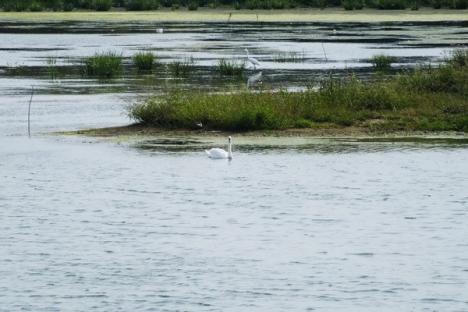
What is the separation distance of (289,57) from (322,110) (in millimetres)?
22686

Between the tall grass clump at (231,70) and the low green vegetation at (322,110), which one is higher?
the low green vegetation at (322,110)

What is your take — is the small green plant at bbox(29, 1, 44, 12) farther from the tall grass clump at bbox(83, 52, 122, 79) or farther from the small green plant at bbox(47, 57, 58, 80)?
the tall grass clump at bbox(83, 52, 122, 79)

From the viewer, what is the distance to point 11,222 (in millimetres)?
19109

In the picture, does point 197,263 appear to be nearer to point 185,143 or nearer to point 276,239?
point 276,239

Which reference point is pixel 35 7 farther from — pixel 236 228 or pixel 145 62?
pixel 236 228

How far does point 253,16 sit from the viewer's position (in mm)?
88375

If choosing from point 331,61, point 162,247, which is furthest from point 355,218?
point 331,61

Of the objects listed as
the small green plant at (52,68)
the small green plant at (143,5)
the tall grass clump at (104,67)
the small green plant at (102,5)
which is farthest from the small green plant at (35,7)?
the tall grass clump at (104,67)

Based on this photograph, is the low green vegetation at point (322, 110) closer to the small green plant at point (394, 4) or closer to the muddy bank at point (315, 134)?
the muddy bank at point (315, 134)

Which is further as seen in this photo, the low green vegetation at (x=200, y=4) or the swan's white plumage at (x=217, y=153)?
the low green vegetation at (x=200, y=4)

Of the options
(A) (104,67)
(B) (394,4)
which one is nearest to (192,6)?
(B) (394,4)

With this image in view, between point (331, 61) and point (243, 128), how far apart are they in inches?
837

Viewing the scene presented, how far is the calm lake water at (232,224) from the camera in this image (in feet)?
48.8

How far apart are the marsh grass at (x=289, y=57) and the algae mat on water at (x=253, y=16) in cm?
2900
